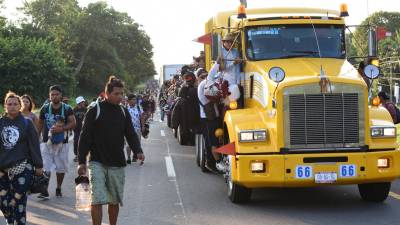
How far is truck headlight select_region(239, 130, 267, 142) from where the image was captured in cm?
833

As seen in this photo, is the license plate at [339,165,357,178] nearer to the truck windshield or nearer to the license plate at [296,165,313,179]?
the license plate at [296,165,313,179]

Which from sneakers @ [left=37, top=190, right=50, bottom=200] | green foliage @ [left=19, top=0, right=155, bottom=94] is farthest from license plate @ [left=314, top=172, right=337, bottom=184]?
green foliage @ [left=19, top=0, right=155, bottom=94]

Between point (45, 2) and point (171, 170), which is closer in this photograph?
point (171, 170)

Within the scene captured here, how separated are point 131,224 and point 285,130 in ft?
7.88

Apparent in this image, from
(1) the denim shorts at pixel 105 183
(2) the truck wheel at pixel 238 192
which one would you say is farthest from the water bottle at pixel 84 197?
(2) the truck wheel at pixel 238 192

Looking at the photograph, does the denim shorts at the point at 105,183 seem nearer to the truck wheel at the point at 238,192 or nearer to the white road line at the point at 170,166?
the truck wheel at the point at 238,192

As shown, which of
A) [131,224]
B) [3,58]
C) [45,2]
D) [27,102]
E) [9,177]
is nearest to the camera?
[9,177]

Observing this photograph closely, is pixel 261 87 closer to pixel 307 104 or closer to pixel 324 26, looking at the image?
pixel 307 104

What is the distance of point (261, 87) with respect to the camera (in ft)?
29.9

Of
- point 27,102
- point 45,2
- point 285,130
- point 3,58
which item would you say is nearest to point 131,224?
point 285,130

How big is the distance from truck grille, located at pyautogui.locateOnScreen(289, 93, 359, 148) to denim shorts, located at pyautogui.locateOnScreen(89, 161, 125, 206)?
8.68 feet

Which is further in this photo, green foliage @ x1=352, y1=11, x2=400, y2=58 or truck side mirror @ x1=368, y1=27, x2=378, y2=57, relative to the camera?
green foliage @ x1=352, y1=11, x2=400, y2=58

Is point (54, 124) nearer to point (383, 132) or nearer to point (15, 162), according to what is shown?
point (15, 162)

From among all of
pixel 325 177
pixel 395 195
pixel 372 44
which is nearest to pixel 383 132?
pixel 325 177
